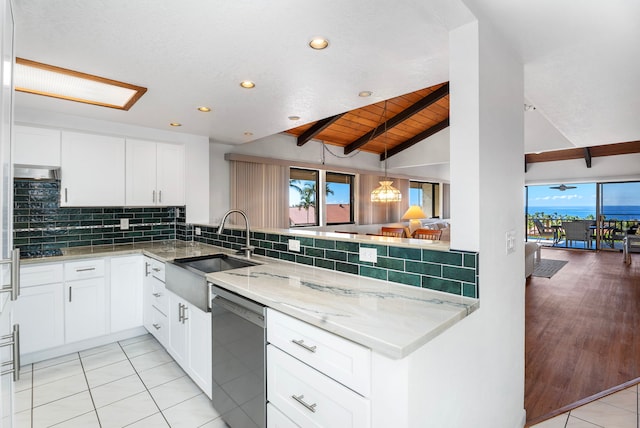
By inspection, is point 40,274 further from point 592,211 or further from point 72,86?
point 592,211

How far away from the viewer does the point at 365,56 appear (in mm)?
1967

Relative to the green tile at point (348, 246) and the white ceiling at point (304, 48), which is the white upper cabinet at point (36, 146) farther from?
the green tile at point (348, 246)

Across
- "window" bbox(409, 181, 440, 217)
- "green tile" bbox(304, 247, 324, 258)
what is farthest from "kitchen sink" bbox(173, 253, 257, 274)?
"window" bbox(409, 181, 440, 217)

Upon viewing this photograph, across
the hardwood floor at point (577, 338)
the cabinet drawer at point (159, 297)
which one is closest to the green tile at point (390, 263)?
the hardwood floor at point (577, 338)

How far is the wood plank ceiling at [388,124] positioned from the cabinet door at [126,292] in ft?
10.7

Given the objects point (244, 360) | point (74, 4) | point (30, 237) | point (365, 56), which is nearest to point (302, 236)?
point (244, 360)

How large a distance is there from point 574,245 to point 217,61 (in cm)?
1188

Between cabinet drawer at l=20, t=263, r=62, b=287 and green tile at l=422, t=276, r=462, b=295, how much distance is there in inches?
120

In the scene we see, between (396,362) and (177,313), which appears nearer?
(396,362)

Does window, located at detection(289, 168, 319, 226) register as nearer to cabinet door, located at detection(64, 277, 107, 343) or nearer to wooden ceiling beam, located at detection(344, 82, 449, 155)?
wooden ceiling beam, located at detection(344, 82, 449, 155)

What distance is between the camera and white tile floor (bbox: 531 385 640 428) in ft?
6.61

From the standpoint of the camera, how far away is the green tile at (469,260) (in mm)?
1452

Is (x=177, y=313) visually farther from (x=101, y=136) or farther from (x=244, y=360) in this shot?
(x=101, y=136)

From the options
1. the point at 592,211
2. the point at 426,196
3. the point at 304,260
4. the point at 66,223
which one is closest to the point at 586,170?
the point at 592,211
